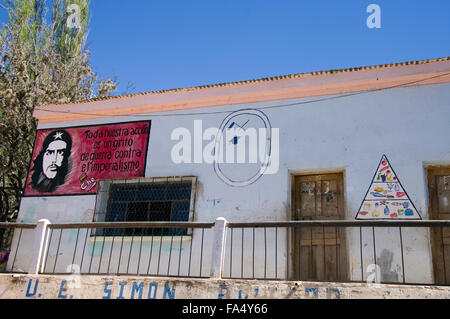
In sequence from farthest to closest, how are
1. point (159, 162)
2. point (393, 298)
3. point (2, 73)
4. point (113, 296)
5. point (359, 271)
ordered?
1. point (2, 73)
2. point (159, 162)
3. point (359, 271)
4. point (113, 296)
5. point (393, 298)

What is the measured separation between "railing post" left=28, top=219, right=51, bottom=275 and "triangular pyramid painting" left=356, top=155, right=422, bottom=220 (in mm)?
4986

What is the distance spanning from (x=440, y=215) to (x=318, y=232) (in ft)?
6.31

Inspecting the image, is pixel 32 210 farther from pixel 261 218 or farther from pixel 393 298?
pixel 393 298

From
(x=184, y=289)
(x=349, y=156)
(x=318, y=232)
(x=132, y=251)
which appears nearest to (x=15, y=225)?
(x=132, y=251)

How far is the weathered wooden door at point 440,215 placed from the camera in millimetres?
6648

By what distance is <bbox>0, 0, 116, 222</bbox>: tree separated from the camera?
12396mm

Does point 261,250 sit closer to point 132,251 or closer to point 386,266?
point 386,266

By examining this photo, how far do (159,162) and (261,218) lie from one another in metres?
2.42

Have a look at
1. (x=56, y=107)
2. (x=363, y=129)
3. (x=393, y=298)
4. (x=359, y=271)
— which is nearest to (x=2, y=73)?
(x=56, y=107)

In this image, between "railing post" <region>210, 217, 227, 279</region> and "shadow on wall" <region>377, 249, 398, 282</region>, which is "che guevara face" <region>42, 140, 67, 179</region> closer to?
"railing post" <region>210, 217, 227, 279</region>

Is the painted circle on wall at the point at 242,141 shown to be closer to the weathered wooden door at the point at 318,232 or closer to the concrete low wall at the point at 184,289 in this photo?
the weathered wooden door at the point at 318,232

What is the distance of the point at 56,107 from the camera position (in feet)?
32.5

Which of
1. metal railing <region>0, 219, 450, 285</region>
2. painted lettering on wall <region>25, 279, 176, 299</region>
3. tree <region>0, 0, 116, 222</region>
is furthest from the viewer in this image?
tree <region>0, 0, 116, 222</region>

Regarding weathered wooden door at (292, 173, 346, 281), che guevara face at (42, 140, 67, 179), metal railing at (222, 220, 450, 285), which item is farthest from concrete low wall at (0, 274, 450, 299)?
che guevara face at (42, 140, 67, 179)
